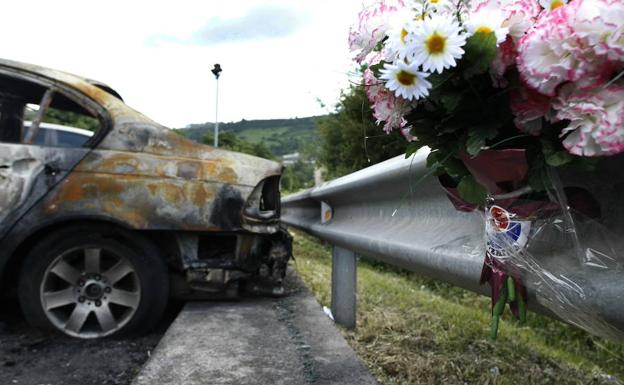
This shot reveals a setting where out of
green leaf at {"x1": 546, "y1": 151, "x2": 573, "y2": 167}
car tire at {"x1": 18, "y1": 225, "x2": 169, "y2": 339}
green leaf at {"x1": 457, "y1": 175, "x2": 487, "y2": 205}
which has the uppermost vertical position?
green leaf at {"x1": 546, "y1": 151, "x2": 573, "y2": 167}

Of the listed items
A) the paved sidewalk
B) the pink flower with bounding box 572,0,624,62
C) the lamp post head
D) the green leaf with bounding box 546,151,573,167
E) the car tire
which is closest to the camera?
the pink flower with bounding box 572,0,624,62

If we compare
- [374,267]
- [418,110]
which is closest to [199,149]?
[418,110]

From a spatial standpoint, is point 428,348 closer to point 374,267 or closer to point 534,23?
point 534,23

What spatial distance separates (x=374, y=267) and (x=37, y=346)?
552 centimetres

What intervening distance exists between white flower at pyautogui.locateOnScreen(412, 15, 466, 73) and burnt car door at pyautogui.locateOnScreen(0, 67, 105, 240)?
3137mm

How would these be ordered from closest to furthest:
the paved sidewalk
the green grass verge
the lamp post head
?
the paved sidewalk, the green grass verge, the lamp post head

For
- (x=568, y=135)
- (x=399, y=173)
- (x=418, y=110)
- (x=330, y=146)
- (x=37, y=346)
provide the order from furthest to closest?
(x=330, y=146)
(x=37, y=346)
(x=399, y=173)
(x=418, y=110)
(x=568, y=135)

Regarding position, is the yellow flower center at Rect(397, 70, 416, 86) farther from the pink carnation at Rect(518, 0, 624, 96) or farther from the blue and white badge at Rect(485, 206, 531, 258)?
the blue and white badge at Rect(485, 206, 531, 258)

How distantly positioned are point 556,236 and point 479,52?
16.9 inches

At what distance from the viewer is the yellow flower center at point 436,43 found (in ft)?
3.58

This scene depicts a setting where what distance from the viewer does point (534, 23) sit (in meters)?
1.10

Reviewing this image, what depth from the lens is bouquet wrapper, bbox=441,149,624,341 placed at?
1119 mm

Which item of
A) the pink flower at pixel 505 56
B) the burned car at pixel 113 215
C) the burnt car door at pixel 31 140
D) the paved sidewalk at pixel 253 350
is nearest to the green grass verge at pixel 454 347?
the paved sidewalk at pixel 253 350

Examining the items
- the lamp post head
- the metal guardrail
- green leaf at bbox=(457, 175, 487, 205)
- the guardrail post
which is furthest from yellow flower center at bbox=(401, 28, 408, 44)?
the lamp post head
